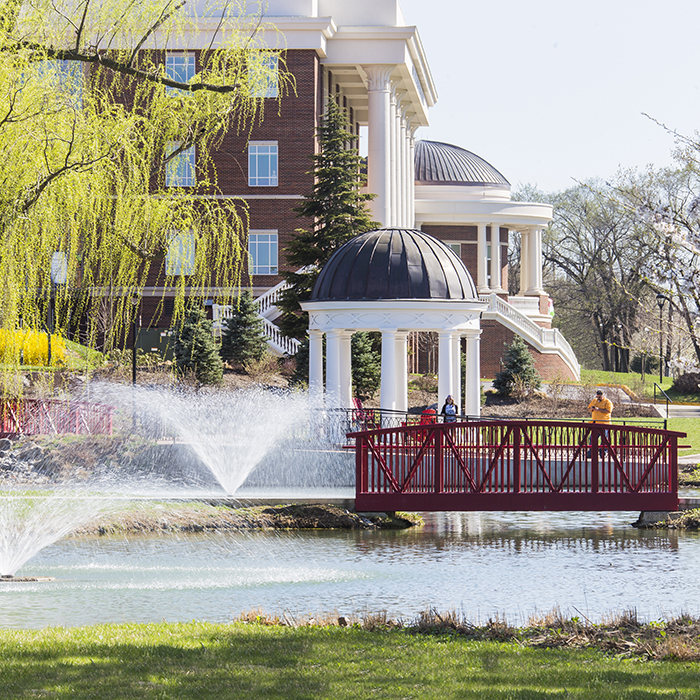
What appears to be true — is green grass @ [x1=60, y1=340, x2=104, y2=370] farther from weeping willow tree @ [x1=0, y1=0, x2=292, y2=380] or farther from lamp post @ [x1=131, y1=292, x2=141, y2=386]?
Answer: weeping willow tree @ [x1=0, y1=0, x2=292, y2=380]

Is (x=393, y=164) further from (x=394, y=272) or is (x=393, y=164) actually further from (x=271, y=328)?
(x=394, y=272)

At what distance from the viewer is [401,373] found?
30.7 metres

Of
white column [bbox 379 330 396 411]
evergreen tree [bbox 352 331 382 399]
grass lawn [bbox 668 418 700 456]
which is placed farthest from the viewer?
evergreen tree [bbox 352 331 382 399]

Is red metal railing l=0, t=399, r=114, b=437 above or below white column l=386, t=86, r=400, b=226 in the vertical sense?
below

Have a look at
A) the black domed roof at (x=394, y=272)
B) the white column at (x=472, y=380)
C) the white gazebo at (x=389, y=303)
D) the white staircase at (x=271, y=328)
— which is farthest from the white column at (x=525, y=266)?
the black domed roof at (x=394, y=272)

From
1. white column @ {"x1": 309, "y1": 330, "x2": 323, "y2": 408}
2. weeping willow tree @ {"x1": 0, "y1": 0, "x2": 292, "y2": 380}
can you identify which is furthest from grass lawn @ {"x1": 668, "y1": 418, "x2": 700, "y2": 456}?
weeping willow tree @ {"x1": 0, "y1": 0, "x2": 292, "y2": 380}

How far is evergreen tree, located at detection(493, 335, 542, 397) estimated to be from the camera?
4869 centimetres

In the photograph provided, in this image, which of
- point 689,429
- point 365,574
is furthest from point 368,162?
point 365,574

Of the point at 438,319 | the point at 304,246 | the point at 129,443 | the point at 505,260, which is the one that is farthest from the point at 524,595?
the point at 505,260

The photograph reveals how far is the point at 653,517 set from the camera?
22609mm

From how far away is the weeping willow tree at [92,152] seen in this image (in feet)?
44.9

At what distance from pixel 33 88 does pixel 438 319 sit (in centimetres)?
1451

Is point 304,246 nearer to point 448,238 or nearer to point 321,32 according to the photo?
point 321,32

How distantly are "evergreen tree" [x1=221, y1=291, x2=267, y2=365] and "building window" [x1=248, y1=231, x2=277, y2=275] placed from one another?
8.23m
